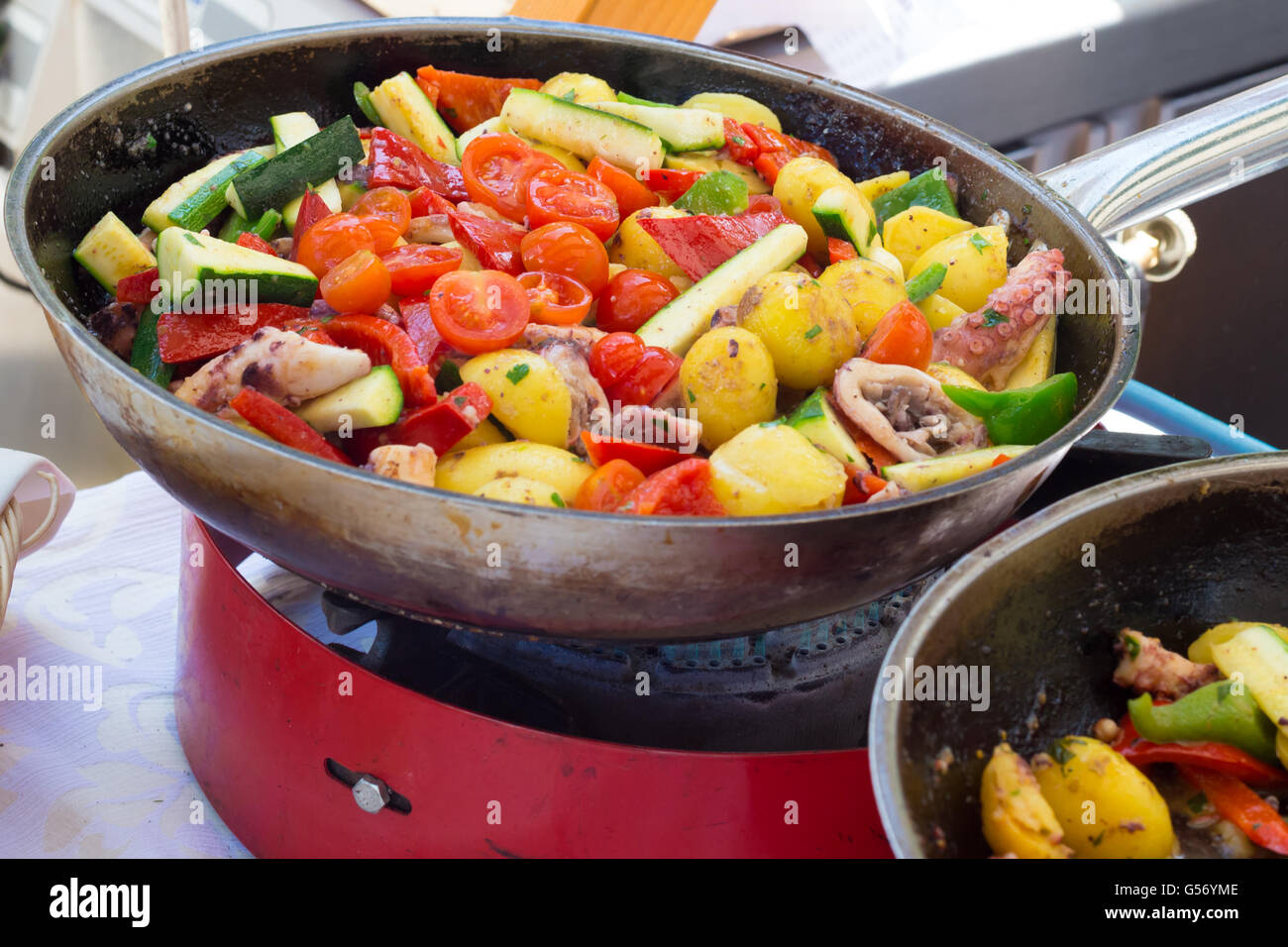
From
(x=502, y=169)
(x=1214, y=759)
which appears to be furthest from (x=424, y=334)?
(x=1214, y=759)

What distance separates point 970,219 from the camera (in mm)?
1838

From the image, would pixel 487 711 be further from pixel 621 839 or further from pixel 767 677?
pixel 767 677

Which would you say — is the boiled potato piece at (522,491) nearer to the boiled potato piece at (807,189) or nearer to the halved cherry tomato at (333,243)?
the halved cherry tomato at (333,243)

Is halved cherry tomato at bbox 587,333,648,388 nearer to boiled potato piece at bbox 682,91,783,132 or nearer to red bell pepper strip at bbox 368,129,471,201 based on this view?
red bell pepper strip at bbox 368,129,471,201

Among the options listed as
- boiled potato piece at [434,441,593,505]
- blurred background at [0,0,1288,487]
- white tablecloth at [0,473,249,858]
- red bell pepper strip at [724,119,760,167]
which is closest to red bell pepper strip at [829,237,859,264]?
red bell pepper strip at [724,119,760,167]

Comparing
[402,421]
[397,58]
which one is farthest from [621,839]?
[397,58]

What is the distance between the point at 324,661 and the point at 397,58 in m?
1.06

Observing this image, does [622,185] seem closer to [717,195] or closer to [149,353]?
[717,195]

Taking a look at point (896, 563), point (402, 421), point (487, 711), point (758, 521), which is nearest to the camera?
point (758, 521)

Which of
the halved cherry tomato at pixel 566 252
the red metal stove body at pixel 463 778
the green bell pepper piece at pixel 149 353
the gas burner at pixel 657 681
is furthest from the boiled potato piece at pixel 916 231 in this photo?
the green bell pepper piece at pixel 149 353

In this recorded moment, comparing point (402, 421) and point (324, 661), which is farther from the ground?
point (402, 421)

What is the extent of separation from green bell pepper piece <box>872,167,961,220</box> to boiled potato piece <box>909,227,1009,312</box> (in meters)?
0.14

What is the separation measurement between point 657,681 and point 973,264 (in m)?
0.75

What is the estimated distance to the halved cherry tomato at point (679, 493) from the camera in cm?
116
